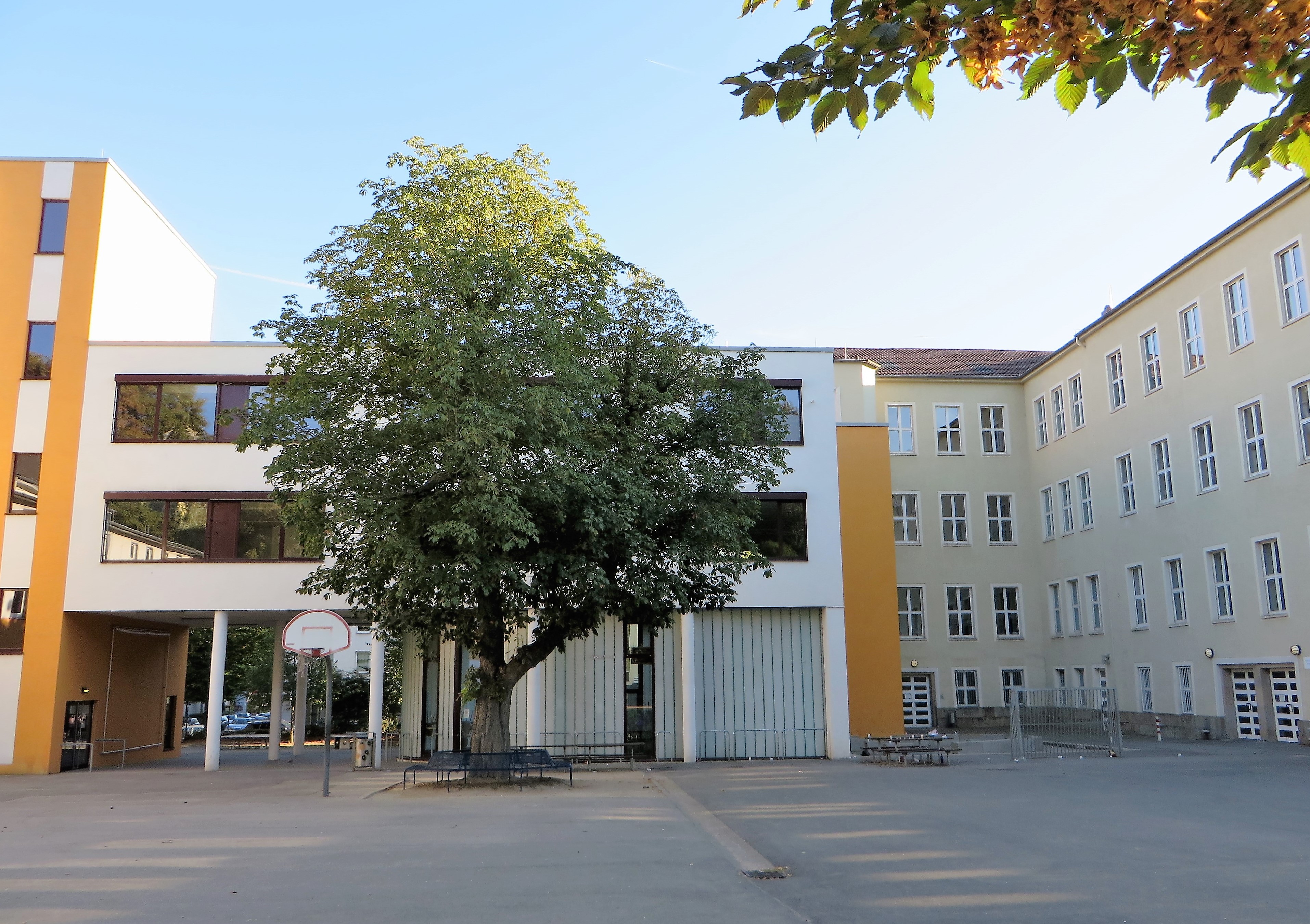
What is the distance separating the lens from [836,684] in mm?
24781

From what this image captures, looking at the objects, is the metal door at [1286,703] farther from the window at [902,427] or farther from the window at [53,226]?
the window at [53,226]

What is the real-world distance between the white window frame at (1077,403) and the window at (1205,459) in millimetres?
6923

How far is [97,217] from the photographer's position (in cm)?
2556

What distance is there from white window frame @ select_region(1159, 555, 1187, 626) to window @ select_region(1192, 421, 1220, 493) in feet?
8.17

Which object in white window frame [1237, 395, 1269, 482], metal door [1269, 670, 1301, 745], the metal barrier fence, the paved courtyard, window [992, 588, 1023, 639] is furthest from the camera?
window [992, 588, 1023, 639]

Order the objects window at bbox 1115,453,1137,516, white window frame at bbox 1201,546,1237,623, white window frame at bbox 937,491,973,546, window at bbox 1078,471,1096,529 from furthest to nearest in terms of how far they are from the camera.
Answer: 1. white window frame at bbox 937,491,973,546
2. window at bbox 1078,471,1096,529
3. window at bbox 1115,453,1137,516
4. white window frame at bbox 1201,546,1237,623

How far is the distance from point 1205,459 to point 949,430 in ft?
42.1

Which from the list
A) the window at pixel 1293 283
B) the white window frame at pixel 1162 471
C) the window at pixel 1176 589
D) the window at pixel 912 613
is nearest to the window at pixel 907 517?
the window at pixel 912 613

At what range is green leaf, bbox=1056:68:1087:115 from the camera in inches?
141

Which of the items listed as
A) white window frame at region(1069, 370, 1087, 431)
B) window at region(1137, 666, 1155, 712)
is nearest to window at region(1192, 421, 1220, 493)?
window at region(1137, 666, 1155, 712)

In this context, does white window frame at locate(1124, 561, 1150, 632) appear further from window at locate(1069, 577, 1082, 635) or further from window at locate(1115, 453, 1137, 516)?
window at locate(1069, 577, 1082, 635)

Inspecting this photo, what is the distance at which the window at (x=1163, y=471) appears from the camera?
33.8m

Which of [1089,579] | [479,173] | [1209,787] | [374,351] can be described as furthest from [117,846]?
[1089,579]

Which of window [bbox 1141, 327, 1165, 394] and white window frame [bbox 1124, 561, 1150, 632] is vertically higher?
window [bbox 1141, 327, 1165, 394]
